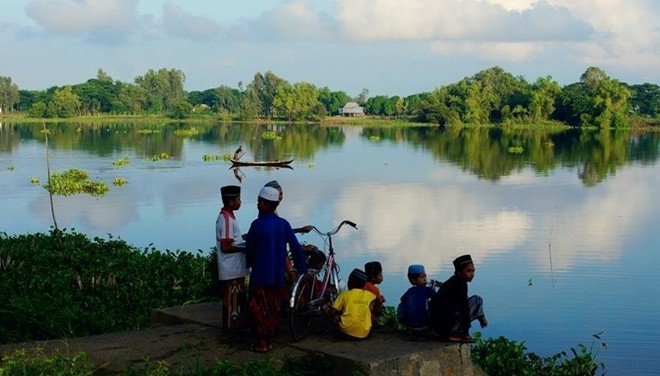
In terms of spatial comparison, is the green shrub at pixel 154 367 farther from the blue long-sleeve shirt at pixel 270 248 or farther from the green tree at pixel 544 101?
the green tree at pixel 544 101

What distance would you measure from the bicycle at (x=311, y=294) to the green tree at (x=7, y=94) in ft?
401

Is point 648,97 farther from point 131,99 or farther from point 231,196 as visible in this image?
point 231,196

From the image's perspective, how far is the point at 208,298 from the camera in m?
9.29

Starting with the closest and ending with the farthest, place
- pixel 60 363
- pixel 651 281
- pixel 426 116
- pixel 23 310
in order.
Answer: pixel 60 363 → pixel 23 310 → pixel 651 281 → pixel 426 116

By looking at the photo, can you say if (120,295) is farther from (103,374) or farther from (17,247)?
(103,374)

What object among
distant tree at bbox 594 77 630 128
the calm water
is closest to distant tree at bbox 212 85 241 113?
distant tree at bbox 594 77 630 128

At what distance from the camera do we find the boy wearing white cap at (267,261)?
6211mm

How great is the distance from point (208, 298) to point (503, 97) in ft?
306

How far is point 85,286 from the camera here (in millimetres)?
10188

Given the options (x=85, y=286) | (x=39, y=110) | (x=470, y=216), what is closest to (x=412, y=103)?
(x=39, y=110)

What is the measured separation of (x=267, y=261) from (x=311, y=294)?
1.80 ft

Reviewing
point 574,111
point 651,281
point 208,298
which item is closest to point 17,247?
point 208,298

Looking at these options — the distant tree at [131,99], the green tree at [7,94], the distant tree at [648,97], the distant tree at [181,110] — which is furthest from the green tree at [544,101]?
the green tree at [7,94]

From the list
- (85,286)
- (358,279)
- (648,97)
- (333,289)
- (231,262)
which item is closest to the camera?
(231,262)
